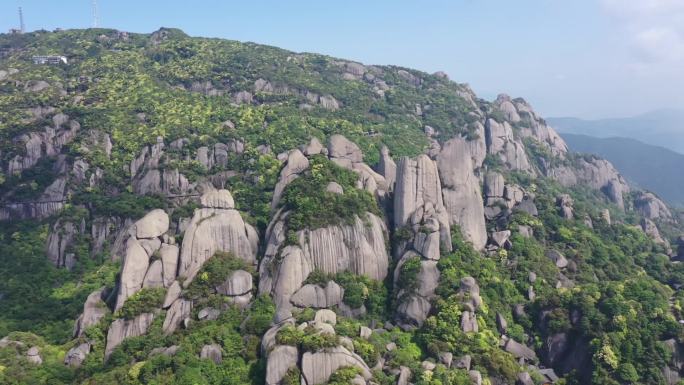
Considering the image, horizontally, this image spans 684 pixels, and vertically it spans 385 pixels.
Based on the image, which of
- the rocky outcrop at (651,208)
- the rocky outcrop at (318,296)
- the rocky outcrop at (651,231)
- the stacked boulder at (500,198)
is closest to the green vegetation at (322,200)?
the rocky outcrop at (318,296)

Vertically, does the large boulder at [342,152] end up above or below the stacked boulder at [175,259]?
Answer: above

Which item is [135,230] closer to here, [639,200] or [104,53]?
[104,53]

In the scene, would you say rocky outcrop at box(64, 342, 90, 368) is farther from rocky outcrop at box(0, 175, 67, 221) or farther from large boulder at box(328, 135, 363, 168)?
rocky outcrop at box(0, 175, 67, 221)

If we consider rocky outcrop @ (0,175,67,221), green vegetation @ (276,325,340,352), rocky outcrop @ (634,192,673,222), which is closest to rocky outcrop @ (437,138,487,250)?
green vegetation @ (276,325,340,352)

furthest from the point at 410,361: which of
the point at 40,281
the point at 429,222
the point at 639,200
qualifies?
the point at 639,200

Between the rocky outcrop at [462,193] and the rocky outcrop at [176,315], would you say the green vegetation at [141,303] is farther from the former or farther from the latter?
the rocky outcrop at [462,193]

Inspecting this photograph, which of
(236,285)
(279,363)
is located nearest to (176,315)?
(236,285)

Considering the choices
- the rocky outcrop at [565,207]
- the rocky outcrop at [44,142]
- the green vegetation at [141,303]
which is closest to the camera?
the green vegetation at [141,303]
